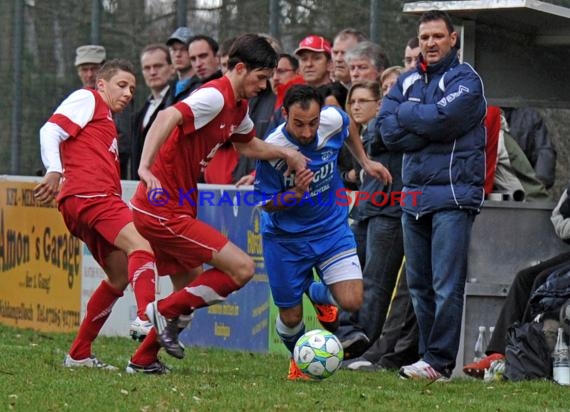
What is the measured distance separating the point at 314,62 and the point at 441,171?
346cm

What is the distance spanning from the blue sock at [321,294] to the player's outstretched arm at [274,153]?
0.91 m

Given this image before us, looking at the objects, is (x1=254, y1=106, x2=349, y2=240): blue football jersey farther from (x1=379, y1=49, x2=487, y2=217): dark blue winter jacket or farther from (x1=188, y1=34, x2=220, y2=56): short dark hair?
(x1=188, y1=34, x2=220, y2=56): short dark hair

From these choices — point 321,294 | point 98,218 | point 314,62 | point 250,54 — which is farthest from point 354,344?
point 314,62

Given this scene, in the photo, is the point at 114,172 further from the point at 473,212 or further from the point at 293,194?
A: the point at 473,212

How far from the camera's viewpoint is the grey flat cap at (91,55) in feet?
52.2

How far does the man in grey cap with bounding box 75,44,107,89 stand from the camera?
52.2 ft

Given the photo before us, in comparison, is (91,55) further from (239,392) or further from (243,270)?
(239,392)

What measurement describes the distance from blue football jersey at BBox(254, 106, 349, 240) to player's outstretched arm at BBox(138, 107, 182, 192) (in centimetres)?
95

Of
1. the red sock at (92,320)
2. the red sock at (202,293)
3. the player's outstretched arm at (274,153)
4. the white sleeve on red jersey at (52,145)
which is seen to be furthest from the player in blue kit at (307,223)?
the white sleeve on red jersey at (52,145)

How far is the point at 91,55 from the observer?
15.9 m

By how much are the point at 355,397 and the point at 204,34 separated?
7.51 m

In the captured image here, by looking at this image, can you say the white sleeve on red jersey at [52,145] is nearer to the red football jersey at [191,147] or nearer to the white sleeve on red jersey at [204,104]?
the red football jersey at [191,147]

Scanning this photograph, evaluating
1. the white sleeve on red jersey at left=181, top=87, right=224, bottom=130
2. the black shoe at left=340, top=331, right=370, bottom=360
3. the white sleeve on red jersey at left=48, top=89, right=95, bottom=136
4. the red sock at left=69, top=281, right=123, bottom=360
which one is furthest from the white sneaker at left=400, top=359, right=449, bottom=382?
the white sleeve on red jersey at left=48, top=89, right=95, bottom=136

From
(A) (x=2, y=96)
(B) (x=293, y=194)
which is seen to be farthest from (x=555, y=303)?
(A) (x=2, y=96)
